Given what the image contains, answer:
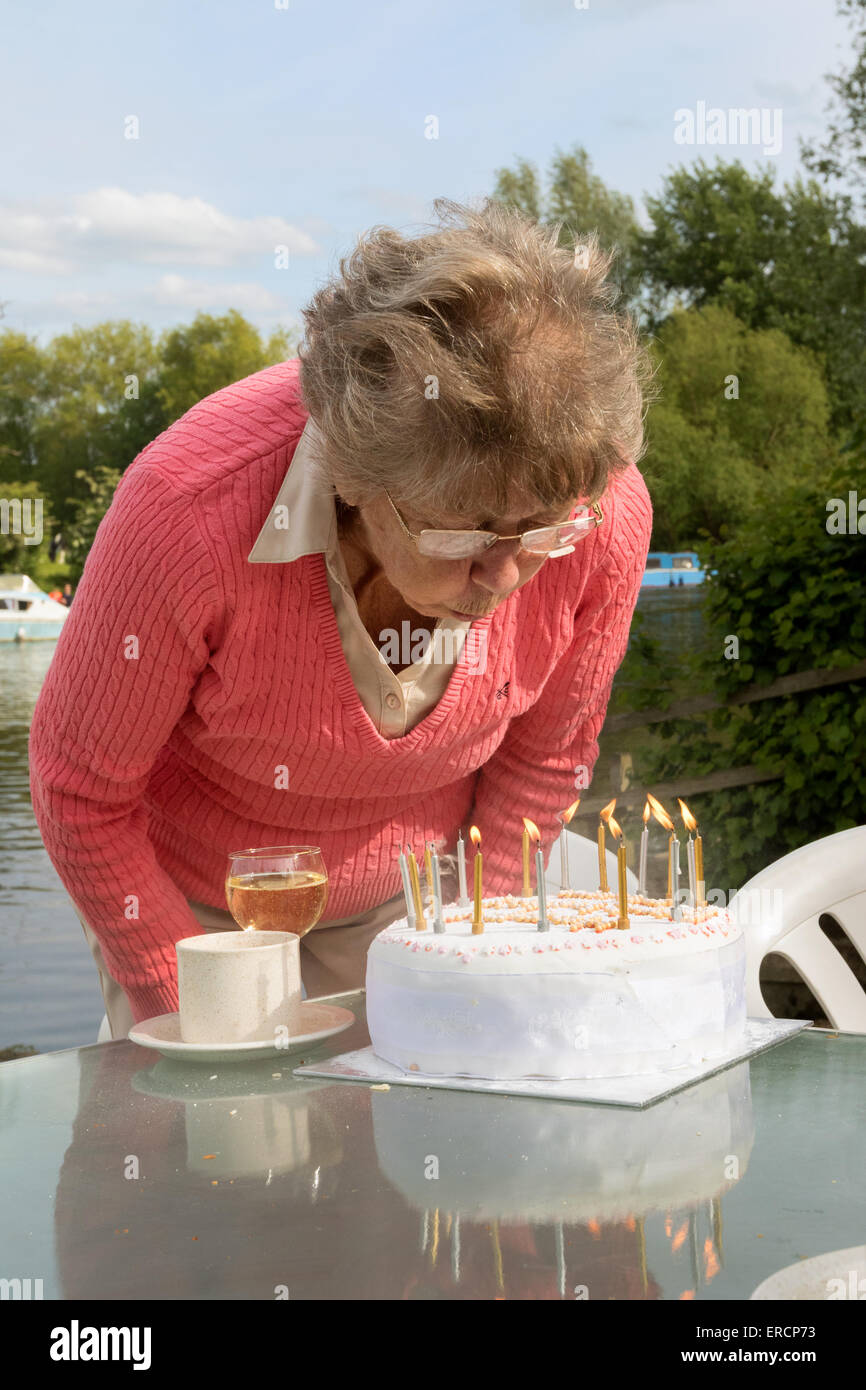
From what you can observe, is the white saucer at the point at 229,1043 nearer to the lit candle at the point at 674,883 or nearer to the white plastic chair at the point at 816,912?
the lit candle at the point at 674,883

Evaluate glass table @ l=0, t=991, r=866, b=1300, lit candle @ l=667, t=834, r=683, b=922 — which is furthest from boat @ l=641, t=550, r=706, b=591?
glass table @ l=0, t=991, r=866, b=1300

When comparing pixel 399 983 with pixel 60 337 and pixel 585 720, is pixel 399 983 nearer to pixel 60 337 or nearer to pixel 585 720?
pixel 585 720

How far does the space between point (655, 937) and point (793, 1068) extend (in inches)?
7.2

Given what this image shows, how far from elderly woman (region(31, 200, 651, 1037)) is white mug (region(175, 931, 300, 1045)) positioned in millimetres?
343

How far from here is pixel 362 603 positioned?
5.60ft

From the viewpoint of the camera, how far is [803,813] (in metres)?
3.87

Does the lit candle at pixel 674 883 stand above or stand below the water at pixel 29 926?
above

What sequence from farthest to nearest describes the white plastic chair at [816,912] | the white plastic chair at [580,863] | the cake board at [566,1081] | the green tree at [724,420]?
the green tree at [724,420] → the white plastic chair at [580,863] → the white plastic chair at [816,912] → the cake board at [566,1081]

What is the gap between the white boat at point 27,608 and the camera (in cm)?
637

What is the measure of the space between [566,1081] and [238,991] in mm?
334

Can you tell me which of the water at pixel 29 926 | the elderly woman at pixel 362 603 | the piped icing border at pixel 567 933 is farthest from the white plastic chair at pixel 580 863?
the water at pixel 29 926

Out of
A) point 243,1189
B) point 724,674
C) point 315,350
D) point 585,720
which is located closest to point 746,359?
point 724,674

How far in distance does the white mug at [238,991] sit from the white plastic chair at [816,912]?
0.76m

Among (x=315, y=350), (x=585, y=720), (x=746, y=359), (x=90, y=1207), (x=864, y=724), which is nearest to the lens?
(x=90, y=1207)
